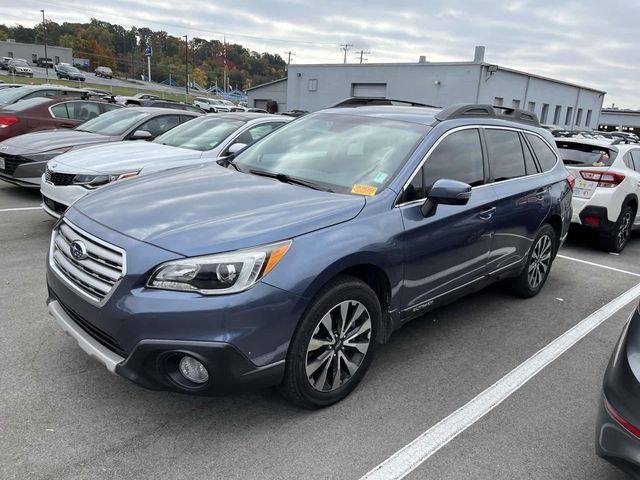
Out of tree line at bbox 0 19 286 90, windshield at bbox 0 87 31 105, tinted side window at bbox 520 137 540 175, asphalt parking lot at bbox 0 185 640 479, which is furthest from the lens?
tree line at bbox 0 19 286 90

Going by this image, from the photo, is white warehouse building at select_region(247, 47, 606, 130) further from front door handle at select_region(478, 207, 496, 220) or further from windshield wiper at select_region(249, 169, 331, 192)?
windshield wiper at select_region(249, 169, 331, 192)

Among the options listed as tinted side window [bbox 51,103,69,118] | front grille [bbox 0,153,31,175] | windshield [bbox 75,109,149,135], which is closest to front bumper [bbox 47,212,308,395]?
front grille [bbox 0,153,31,175]

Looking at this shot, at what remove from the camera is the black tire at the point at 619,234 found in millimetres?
7375

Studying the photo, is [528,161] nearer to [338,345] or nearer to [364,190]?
[364,190]

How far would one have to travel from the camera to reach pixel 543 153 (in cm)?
510

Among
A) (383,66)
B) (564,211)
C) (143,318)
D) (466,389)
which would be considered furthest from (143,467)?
(383,66)

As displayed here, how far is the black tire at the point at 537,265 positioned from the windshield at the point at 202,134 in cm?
398

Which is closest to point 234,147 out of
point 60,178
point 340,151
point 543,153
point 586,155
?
point 60,178

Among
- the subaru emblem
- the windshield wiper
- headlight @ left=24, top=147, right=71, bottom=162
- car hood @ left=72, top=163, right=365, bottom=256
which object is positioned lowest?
headlight @ left=24, top=147, right=71, bottom=162

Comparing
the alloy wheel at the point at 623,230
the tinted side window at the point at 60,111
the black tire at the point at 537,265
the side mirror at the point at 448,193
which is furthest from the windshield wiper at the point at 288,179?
the tinted side window at the point at 60,111

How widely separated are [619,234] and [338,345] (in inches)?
248

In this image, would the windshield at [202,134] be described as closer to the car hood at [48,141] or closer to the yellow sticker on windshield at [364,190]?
the car hood at [48,141]

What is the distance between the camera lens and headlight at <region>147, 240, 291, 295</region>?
2459 millimetres

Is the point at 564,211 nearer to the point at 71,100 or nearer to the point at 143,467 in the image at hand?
the point at 143,467
